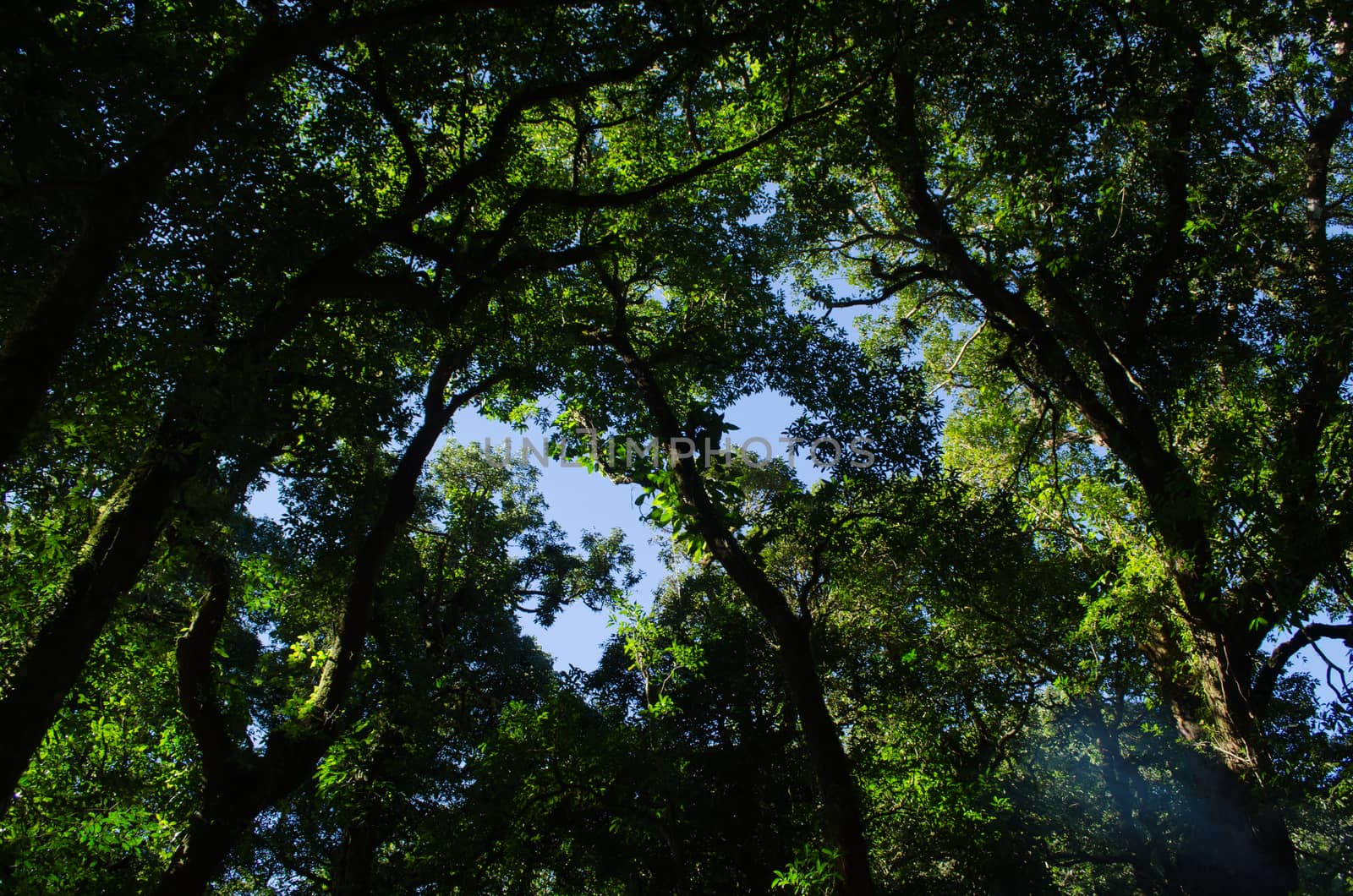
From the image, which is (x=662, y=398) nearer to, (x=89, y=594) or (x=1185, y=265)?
(x=89, y=594)

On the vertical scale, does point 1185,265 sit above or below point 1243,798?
above

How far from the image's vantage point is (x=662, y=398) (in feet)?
25.6

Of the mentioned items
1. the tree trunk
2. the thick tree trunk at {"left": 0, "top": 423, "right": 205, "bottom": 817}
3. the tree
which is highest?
the tree

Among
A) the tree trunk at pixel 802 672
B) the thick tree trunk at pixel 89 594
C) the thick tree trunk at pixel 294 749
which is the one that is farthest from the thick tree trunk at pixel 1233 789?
the thick tree trunk at pixel 89 594

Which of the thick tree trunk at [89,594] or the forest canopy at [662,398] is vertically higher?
the forest canopy at [662,398]

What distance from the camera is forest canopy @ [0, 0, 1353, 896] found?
14.9ft

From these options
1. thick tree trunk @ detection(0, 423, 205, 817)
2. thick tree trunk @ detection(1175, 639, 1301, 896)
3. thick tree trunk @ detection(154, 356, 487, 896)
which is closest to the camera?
thick tree trunk @ detection(0, 423, 205, 817)

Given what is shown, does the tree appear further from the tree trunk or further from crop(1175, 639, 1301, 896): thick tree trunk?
the tree trunk

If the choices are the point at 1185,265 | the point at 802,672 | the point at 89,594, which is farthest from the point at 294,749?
the point at 1185,265

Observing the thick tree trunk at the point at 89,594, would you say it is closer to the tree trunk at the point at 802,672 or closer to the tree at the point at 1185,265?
the tree trunk at the point at 802,672

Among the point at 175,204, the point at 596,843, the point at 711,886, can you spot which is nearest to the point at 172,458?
the point at 175,204

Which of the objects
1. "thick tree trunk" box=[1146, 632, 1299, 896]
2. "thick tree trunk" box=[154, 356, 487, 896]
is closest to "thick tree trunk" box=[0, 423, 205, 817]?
"thick tree trunk" box=[154, 356, 487, 896]

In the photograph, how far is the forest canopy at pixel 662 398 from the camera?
4.54 m

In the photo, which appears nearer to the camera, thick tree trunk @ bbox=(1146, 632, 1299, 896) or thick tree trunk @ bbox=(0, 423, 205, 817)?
thick tree trunk @ bbox=(0, 423, 205, 817)
